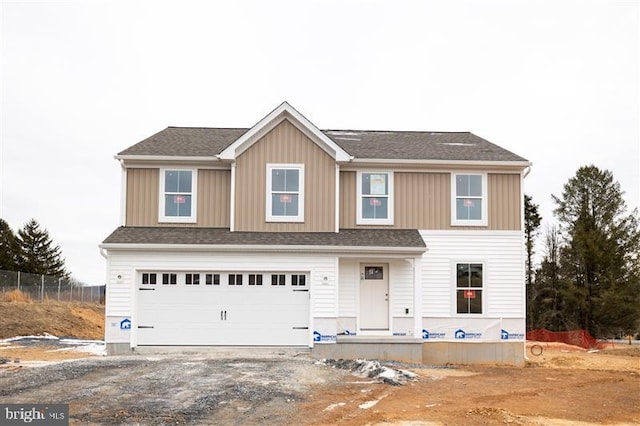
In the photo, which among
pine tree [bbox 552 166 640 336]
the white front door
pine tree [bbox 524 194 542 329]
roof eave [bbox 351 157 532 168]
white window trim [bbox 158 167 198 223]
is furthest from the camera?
pine tree [bbox 524 194 542 329]

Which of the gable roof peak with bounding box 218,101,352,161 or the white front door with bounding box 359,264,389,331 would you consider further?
the white front door with bounding box 359,264,389,331

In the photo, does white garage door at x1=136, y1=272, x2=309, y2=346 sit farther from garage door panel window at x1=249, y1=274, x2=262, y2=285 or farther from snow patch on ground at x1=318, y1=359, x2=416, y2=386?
snow patch on ground at x1=318, y1=359, x2=416, y2=386

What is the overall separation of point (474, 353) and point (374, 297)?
3500 mm

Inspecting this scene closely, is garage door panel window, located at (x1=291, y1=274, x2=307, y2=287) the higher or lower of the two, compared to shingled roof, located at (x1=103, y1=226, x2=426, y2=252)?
lower

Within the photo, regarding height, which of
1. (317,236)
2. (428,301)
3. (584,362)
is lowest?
→ (584,362)

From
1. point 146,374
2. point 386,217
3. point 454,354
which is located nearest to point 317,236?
point 386,217

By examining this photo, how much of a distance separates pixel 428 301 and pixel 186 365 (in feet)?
26.7

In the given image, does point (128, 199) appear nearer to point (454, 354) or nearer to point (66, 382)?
point (66, 382)

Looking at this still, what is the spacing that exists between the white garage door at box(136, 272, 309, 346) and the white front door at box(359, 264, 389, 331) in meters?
2.02

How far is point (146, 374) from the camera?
48.2 feet

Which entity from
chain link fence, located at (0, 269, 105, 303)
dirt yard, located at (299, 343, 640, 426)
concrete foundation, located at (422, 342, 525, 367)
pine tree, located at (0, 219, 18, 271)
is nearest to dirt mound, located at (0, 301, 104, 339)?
chain link fence, located at (0, 269, 105, 303)

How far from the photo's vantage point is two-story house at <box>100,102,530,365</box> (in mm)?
19547

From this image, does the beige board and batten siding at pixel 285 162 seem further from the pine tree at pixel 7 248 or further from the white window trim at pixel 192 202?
the pine tree at pixel 7 248

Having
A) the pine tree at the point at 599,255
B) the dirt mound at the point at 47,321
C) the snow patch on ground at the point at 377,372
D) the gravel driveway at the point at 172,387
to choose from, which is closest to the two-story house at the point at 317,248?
the gravel driveway at the point at 172,387
